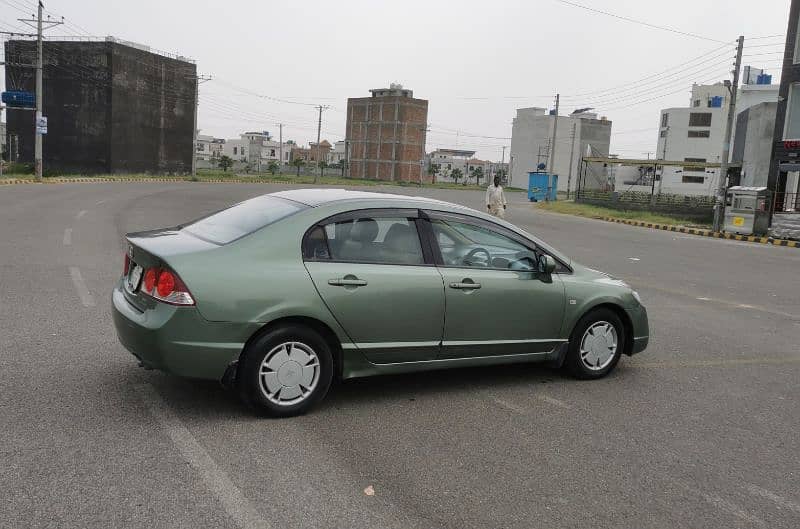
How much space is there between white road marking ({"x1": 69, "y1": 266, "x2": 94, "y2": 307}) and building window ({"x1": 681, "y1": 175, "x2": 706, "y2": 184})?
266ft

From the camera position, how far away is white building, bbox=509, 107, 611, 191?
108m

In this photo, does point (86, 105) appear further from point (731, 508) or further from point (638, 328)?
point (731, 508)

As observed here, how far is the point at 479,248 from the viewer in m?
5.65

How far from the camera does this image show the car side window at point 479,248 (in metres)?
5.45

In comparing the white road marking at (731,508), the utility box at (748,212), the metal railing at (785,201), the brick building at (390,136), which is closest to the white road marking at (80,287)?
the white road marking at (731,508)

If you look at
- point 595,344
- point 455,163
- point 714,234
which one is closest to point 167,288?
point 595,344

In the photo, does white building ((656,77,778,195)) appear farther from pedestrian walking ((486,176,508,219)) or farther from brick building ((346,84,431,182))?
pedestrian walking ((486,176,508,219))

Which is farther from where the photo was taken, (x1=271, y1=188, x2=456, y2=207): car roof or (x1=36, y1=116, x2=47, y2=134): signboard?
(x1=36, y1=116, x2=47, y2=134): signboard

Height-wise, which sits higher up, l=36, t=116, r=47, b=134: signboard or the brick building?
the brick building

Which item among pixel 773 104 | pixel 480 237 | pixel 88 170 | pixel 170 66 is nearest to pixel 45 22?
pixel 88 170

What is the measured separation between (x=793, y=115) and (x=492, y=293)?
31.7m

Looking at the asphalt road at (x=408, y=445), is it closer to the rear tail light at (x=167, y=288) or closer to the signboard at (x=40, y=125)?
the rear tail light at (x=167, y=288)

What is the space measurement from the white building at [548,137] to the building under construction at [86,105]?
190 ft

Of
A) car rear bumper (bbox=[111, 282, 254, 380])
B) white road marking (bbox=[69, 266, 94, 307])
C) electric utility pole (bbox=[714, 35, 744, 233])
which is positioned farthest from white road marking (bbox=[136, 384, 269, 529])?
electric utility pole (bbox=[714, 35, 744, 233])
